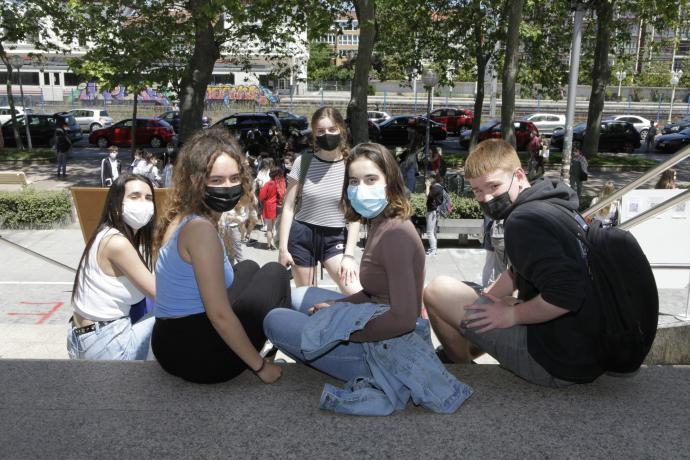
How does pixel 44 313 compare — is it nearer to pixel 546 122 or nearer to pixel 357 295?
pixel 357 295

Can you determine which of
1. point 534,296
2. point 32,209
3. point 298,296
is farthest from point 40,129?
point 534,296

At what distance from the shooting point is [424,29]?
82.7ft

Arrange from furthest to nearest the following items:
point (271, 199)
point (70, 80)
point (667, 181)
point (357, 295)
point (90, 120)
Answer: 1. point (70, 80)
2. point (90, 120)
3. point (271, 199)
4. point (667, 181)
5. point (357, 295)

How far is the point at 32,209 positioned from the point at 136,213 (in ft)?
35.8

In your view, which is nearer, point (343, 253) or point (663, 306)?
point (343, 253)

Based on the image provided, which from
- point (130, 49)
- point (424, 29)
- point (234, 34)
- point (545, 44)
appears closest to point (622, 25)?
point (545, 44)

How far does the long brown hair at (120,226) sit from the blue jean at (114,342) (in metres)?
0.25

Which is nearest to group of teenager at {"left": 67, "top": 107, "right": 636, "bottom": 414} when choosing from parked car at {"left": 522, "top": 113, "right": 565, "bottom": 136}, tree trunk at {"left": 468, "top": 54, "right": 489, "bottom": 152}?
tree trunk at {"left": 468, "top": 54, "right": 489, "bottom": 152}

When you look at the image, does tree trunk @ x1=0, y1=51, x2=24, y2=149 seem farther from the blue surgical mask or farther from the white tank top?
A: the blue surgical mask

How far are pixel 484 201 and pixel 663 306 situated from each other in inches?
268

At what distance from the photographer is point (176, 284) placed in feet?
9.52

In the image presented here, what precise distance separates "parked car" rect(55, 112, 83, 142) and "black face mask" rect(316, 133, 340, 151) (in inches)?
1073

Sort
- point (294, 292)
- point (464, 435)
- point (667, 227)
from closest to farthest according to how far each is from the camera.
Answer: point (464, 435) → point (294, 292) → point (667, 227)

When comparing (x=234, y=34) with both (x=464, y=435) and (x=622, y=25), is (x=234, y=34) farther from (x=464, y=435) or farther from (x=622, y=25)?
(x=464, y=435)
